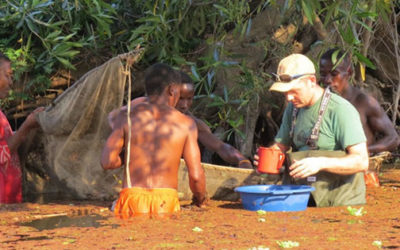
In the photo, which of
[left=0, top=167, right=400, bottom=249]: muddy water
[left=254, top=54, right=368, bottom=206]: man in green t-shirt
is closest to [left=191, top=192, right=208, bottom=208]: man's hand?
[left=0, top=167, right=400, bottom=249]: muddy water

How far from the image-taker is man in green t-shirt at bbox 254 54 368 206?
5.16 meters

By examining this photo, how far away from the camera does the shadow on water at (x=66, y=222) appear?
16.1 feet

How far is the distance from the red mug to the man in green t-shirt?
120 mm

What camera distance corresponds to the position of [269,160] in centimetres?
503

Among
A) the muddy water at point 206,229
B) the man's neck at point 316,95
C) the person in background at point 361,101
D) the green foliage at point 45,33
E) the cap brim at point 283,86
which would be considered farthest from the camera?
the green foliage at point 45,33

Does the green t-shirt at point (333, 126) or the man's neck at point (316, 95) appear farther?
the man's neck at point (316, 95)

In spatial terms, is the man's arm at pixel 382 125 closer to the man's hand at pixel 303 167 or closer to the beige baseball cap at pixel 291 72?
the beige baseball cap at pixel 291 72

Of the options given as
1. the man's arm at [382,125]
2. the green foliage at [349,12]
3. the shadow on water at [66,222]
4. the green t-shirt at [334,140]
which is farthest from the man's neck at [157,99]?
the man's arm at [382,125]

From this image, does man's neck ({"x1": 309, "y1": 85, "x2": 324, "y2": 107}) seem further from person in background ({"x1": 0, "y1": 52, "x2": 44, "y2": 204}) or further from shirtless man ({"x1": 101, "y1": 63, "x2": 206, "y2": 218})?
person in background ({"x1": 0, "y1": 52, "x2": 44, "y2": 204})

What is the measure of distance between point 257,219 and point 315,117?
92 cm

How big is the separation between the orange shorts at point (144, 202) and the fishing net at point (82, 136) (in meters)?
1.20

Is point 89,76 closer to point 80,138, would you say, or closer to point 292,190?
point 80,138

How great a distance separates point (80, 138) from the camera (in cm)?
643

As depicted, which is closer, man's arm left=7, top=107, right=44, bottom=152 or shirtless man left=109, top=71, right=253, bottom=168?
man's arm left=7, top=107, right=44, bottom=152
